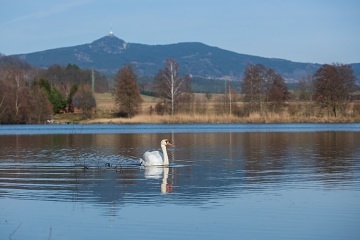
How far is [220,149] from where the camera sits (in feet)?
115

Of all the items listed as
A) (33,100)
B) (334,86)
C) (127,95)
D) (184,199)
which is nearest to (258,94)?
(334,86)

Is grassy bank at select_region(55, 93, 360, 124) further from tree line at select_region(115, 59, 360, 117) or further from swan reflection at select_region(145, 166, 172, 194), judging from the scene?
swan reflection at select_region(145, 166, 172, 194)

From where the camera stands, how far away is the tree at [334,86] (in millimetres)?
76938

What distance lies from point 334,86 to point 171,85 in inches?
747

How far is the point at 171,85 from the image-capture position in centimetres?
8431

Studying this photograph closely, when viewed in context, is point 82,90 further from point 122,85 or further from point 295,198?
point 295,198

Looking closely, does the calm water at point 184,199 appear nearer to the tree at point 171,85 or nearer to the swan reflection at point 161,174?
the swan reflection at point 161,174

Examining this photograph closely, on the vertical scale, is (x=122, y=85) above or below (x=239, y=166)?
above

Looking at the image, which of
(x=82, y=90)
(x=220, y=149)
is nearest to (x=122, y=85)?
Answer: (x=82, y=90)

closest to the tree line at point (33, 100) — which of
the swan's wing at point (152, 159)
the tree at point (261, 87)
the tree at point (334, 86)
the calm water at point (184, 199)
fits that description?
the tree at point (261, 87)

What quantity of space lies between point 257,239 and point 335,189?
6.61 m

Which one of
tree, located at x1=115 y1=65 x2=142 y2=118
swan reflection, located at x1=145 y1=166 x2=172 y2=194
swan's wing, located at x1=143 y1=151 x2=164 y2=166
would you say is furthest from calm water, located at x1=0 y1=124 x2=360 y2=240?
tree, located at x1=115 y1=65 x2=142 y2=118

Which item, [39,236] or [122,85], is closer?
[39,236]

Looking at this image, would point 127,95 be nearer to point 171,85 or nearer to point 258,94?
point 171,85
